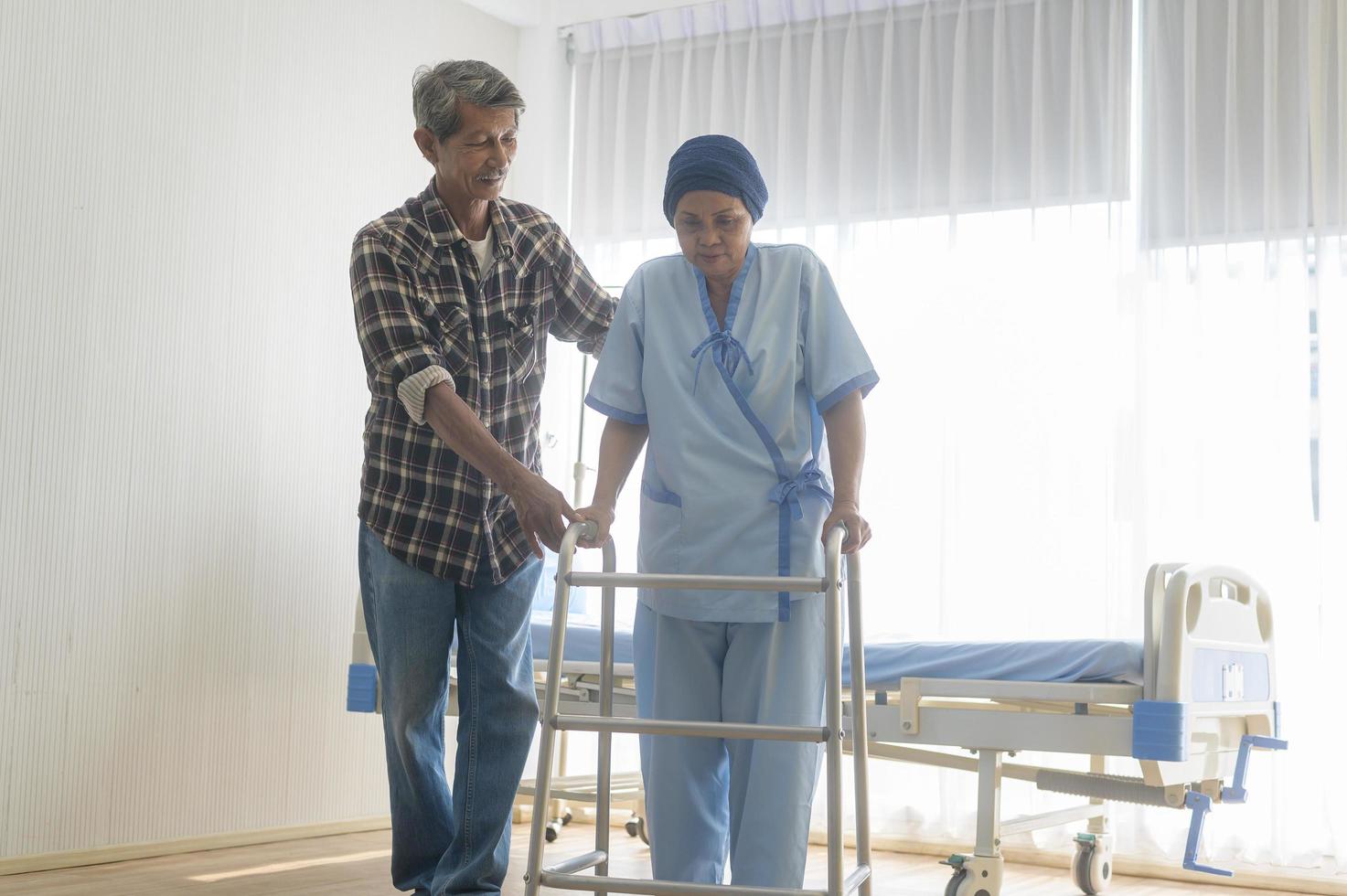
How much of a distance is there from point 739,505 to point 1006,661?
1.14 metres

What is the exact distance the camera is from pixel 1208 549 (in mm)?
3645

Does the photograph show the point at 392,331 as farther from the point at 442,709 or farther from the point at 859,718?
the point at 859,718

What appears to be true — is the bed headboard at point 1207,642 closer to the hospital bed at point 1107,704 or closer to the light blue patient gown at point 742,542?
the hospital bed at point 1107,704

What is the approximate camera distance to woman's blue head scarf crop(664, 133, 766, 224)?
194 cm

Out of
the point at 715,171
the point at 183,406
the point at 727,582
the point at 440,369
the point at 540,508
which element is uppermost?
the point at 715,171

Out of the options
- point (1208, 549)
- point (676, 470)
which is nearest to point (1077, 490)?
point (1208, 549)

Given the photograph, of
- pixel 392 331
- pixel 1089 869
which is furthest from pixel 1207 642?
pixel 392 331

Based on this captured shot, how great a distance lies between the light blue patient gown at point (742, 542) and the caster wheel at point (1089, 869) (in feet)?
5.44

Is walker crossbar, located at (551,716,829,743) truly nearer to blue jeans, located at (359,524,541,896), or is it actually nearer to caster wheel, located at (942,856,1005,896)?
blue jeans, located at (359,524,541,896)

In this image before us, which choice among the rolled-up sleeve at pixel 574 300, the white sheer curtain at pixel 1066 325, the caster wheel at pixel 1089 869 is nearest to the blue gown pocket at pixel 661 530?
the rolled-up sleeve at pixel 574 300

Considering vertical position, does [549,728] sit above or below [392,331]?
below

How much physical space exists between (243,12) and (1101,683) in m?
2.83

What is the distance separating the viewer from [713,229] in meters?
1.98

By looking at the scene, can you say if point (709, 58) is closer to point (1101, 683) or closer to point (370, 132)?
point (370, 132)
